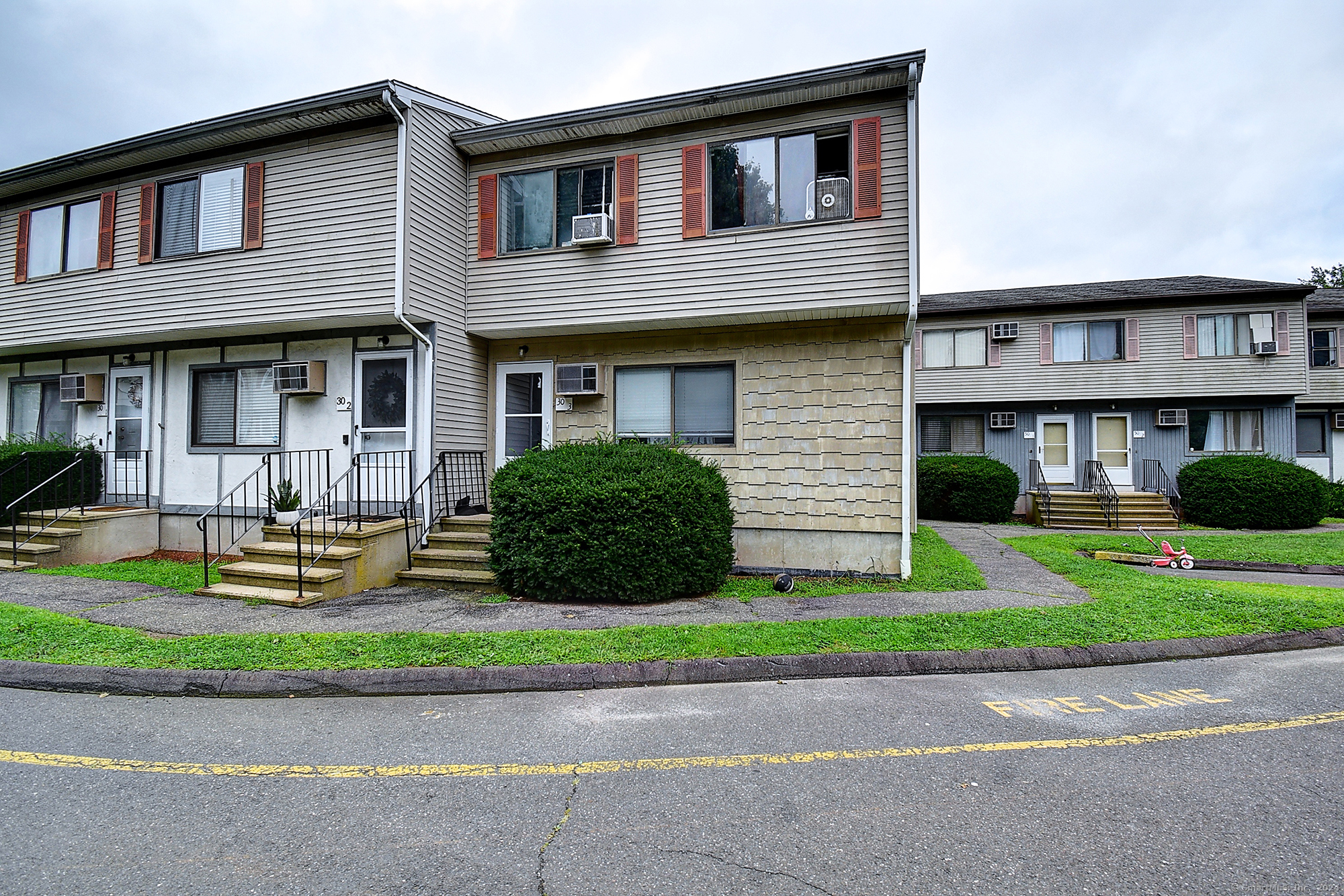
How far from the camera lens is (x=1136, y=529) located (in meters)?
16.3

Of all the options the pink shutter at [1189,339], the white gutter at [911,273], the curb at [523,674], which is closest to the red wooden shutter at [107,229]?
→ the curb at [523,674]

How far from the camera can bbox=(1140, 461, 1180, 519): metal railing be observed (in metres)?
18.0

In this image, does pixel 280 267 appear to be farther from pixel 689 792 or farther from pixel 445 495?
pixel 689 792

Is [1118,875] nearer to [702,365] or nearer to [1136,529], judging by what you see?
[702,365]

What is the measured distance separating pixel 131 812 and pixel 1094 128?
30.5 metres

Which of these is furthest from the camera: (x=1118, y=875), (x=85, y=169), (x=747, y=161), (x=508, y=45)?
(x=508, y=45)

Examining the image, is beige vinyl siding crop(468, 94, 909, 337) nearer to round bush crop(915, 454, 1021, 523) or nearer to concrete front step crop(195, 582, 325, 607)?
concrete front step crop(195, 582, 325, 607)

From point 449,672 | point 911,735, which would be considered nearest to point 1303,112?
point 911,735

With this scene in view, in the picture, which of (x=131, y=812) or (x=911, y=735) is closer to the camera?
(x=131, y=812)

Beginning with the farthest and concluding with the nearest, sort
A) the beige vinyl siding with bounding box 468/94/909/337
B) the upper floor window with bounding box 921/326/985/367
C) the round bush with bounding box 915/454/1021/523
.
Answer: the upper floor window with bounding box 921/326/985/367, the round bush with bounding box 915/454/1021/523, the beige vinyl siding with bounding box 468/94/909/337

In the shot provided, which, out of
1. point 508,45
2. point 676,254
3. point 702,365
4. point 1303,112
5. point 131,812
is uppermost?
point 508,45

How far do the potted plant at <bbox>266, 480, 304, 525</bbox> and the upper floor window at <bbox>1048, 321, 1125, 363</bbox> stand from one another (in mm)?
19761


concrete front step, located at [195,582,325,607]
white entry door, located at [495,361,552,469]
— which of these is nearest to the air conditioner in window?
white entry door, located at [495,361,552,469]

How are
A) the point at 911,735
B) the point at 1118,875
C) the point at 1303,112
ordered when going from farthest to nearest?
the point at 1303,112 < the point at 911,735 < the point at 1118,875
